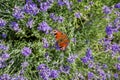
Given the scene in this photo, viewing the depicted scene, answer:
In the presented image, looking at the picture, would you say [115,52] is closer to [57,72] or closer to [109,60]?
[109,60]

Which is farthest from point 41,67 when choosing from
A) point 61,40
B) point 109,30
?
point 109,30

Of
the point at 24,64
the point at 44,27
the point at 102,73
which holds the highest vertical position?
the point at 44,27

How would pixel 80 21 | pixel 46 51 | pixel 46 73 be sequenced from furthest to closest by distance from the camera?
pixel 80 21 < pixel 46 51 < pixel 46 73

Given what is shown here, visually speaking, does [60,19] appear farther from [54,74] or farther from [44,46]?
[54,74]

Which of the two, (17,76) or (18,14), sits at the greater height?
(18,14)

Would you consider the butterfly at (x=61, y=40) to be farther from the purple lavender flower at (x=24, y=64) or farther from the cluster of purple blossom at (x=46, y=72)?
the purple lavender flower at (x=24, y=64)

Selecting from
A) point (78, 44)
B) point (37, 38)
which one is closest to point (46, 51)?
point (37, 38)

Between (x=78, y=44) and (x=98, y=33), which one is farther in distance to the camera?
(x=98, y=33)

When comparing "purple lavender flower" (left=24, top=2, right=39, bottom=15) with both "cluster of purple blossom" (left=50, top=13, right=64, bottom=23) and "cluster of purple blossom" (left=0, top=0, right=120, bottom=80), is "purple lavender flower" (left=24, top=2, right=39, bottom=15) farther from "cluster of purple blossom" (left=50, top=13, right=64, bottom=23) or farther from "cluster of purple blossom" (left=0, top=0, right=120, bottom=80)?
"cluster of purple blossom" (left=50, top=13, right=64, bottom=23)

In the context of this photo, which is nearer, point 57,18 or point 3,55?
point 3,55
